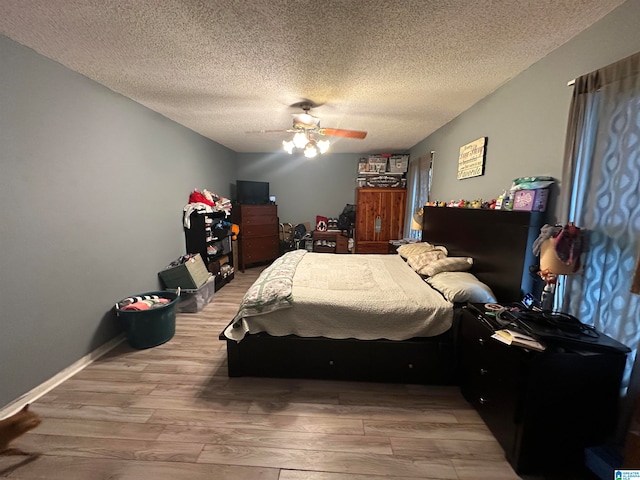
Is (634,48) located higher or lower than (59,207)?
higher

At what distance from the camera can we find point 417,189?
4406 millimetres

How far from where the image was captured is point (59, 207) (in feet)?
6.31

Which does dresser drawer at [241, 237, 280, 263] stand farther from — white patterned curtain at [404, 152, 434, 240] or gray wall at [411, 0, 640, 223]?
gray wall at [411, 0, 640, 223]

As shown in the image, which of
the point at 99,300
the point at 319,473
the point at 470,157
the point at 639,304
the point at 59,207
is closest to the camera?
the point at 639,304

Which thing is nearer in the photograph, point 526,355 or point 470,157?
point 526,355

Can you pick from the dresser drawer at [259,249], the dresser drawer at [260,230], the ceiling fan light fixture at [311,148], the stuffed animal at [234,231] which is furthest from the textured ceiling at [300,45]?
the dresser drawer at [259,249]

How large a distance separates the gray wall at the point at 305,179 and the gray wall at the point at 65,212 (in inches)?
104

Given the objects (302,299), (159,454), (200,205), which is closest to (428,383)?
(302,299)

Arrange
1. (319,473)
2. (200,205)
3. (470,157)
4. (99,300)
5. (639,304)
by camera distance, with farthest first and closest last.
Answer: (200,205), (470,157), (99,300), (319,473), (639,304)

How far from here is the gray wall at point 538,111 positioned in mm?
1337

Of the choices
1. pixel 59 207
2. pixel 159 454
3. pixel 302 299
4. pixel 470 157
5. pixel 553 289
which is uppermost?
pixel 470 157

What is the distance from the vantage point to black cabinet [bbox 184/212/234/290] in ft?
12.1

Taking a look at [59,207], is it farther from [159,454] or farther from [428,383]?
[428,383]

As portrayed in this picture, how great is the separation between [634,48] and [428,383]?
2.28m
